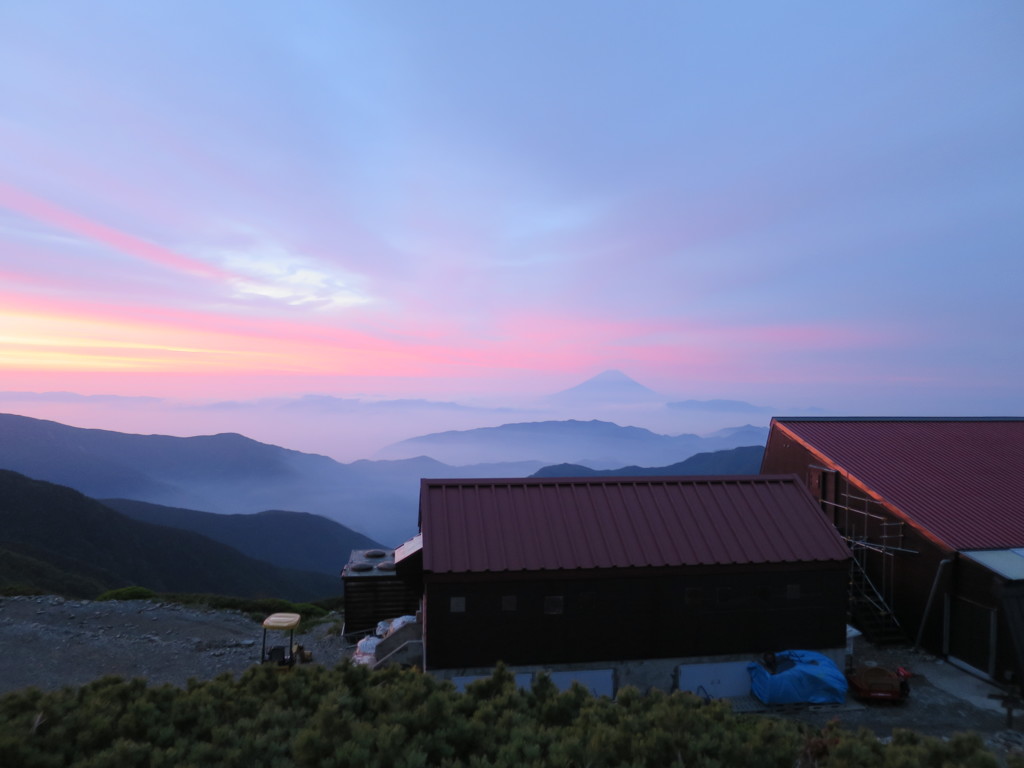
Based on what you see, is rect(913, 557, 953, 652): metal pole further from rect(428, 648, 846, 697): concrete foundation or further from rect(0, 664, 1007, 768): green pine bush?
rect(0, 664, 1007, 768): green pine bush

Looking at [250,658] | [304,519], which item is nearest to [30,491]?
[304,519]

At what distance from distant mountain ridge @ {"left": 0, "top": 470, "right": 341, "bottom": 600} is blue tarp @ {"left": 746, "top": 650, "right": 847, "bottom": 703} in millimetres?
78875

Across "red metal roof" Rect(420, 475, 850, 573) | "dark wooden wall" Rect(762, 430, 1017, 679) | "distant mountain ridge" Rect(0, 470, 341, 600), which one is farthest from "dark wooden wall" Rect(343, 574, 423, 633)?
"distant mountain ridge" Rect(0, 470, 341, 600)

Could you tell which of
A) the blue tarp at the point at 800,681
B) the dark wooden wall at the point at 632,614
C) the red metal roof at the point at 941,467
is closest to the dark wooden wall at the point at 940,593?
the red metal roof at the point at 941,467

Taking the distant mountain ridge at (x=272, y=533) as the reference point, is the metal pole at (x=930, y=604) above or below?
above

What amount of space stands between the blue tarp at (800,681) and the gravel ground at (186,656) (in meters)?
0.39

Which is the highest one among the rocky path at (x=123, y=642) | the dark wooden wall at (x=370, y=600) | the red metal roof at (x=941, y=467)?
the red metal roof at (x=941, y=467)

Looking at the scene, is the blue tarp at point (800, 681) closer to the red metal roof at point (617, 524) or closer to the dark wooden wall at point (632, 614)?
the dark wooden wall at point (632, 614)

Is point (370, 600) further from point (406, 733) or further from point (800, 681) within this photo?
point (406, 733)

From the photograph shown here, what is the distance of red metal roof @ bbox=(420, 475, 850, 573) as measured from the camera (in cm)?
1730

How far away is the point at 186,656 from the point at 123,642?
3326mm

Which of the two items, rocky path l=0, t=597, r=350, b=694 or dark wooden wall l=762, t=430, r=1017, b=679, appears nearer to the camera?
dark wooden wall l=762, t=430, r=1017, b=679

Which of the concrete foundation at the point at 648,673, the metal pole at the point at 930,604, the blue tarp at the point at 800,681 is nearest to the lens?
the blue tarp at the point at 800,681

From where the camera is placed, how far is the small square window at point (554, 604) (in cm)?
1702
